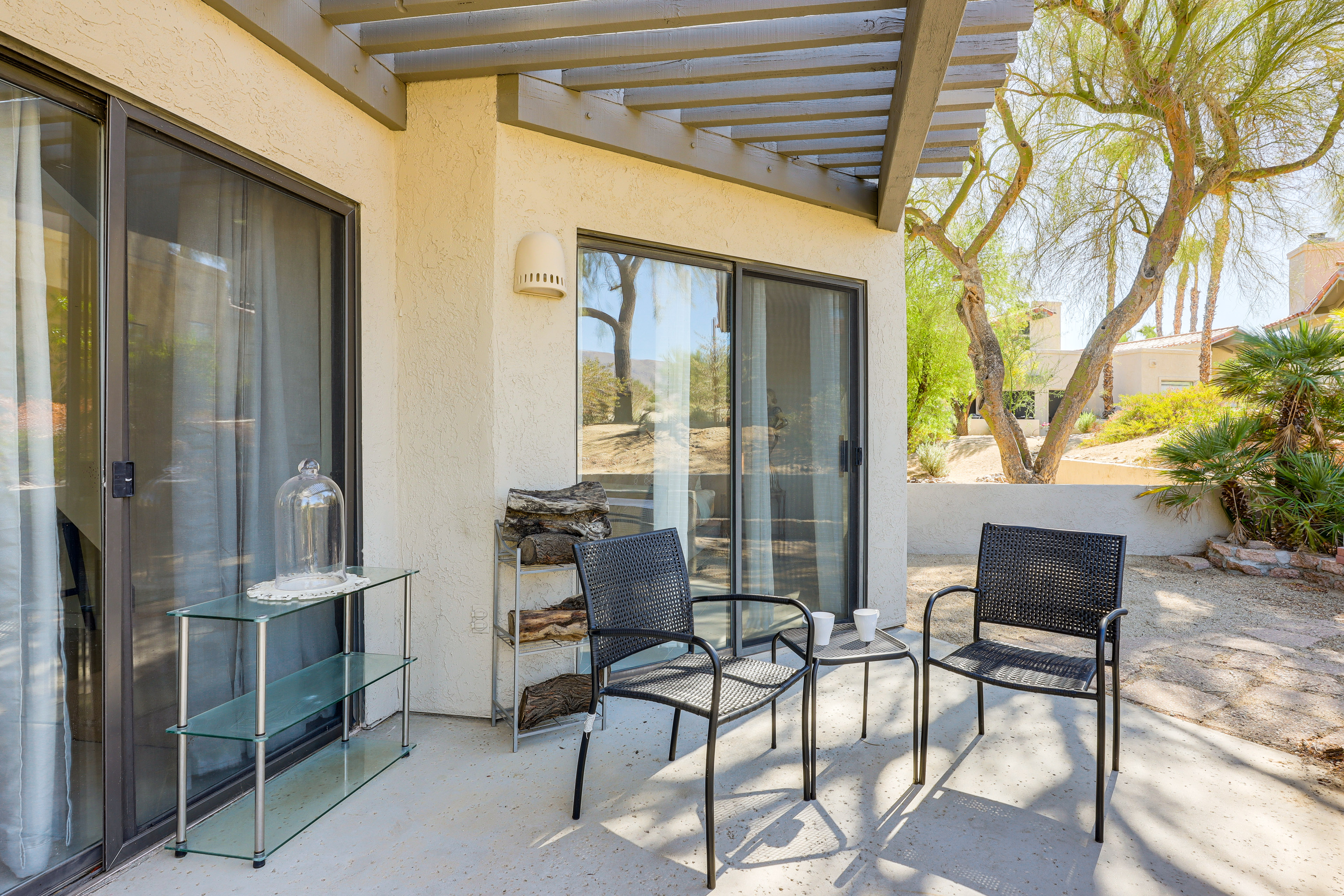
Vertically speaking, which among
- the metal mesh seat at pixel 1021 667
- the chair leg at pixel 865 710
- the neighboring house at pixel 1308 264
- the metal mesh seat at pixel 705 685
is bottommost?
the chair leg at pixel 865 710

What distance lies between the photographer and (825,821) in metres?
2.24

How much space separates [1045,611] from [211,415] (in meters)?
2.99

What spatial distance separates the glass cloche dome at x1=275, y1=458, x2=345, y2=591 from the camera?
2418 millimetres

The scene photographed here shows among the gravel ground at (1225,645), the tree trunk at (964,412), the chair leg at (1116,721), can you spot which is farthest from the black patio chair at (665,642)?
the tree trunk at (964,412)

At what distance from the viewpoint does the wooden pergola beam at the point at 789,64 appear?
2.85m

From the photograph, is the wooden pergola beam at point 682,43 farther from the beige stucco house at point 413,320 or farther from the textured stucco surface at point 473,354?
the textured stucco surface at point 473,354

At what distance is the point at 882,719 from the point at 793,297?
231 centimetres

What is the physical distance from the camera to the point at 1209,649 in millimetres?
4094

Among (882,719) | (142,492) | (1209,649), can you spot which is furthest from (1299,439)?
(142,492)

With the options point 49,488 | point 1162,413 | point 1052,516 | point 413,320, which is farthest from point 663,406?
point 1162,413

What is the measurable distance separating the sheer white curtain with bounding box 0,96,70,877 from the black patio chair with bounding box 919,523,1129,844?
2532 millimetres

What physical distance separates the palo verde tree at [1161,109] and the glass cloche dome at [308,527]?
7.06 meters

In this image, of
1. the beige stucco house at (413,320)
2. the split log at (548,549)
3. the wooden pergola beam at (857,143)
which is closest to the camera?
the beige stucco house at (413,320)

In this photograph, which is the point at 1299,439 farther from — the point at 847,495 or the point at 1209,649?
the point at 847,495
